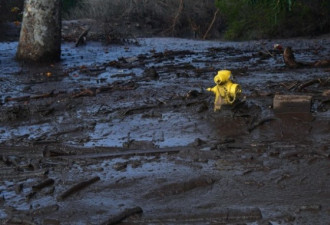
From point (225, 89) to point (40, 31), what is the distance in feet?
20.4

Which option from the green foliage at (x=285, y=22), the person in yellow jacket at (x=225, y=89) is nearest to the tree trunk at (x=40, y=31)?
the green foliage at (x=285, y=22)

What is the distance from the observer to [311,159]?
5.06 metres

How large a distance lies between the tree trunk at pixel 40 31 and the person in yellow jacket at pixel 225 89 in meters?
6.04

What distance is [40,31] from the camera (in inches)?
465

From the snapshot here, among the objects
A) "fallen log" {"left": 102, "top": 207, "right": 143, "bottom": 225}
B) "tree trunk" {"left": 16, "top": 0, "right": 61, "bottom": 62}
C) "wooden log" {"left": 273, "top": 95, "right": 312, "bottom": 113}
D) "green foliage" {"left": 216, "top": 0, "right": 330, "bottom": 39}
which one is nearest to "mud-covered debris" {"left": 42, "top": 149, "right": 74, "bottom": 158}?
"fallen log" {"left": 102, "top": 207, "right": 143, "bottom": 225}

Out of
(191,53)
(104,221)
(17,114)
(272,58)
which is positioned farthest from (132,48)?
(104,221)

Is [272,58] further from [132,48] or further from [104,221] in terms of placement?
[104,221]

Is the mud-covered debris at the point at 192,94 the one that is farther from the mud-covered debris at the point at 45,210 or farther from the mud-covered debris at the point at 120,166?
the mud-covered debris at the point at 45,210

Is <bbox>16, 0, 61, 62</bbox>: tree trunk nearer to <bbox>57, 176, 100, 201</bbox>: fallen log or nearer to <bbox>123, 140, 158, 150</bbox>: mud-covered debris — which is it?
<bbox>123, 140, 158, 150</bbox>: mud-covered debris

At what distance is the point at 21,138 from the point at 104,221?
8.14 ft

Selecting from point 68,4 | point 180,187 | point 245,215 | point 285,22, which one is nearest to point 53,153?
point 180,187

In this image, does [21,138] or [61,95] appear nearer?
[21,138]

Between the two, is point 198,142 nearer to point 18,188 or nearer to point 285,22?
point 18,188

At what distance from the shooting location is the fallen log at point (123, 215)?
13.1 ft
